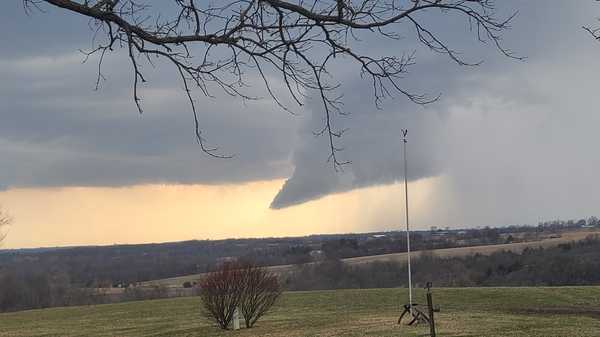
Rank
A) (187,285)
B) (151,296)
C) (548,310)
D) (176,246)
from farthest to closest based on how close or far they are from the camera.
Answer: (176,246) < (187,285) < (151,296) < (548,310)

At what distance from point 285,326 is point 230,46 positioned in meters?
20.4

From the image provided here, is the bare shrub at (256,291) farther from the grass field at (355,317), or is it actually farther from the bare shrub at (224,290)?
the grass field at (355,317)

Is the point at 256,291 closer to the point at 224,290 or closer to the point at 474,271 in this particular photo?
the point at 224,290

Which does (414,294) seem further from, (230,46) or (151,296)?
(230,46)

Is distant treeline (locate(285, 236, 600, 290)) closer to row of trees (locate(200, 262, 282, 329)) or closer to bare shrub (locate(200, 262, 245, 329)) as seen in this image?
row of trees (locate(200, 262, 282, 329))

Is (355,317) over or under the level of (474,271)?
over

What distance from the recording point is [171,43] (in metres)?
4.39

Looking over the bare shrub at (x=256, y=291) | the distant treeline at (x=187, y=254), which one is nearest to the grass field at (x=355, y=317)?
the bare shrub at (x=256, y=291)

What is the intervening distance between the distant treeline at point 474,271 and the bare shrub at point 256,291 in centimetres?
3390

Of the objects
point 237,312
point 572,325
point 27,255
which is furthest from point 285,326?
point 27,255

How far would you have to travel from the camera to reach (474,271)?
63062mm

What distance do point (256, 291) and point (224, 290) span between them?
1107 millimetres

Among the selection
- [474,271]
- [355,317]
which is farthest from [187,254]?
[355,317]

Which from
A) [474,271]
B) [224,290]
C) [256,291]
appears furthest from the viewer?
→ [474,271]
